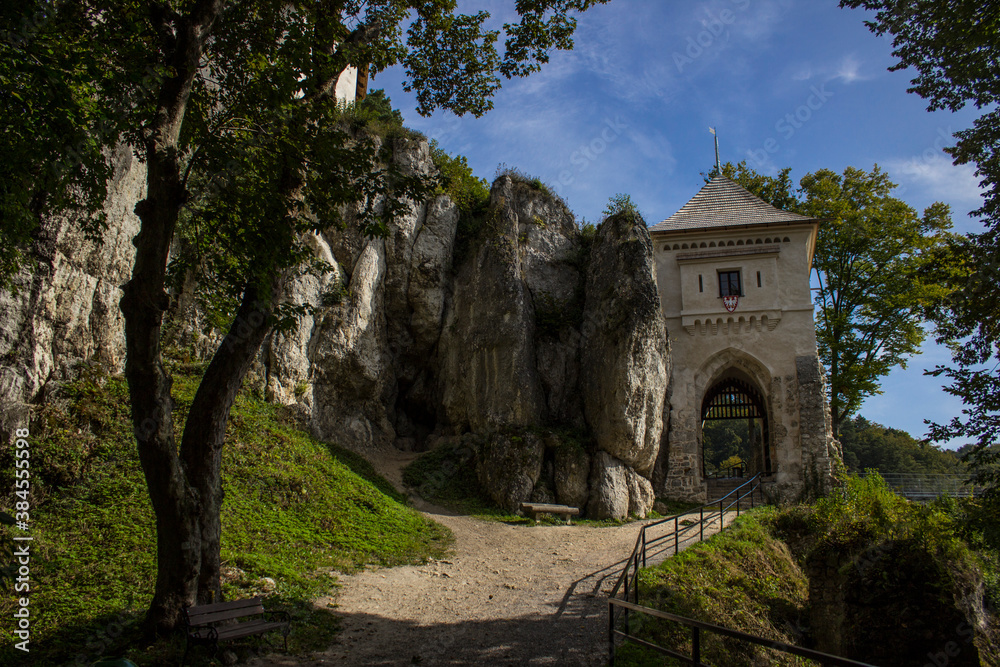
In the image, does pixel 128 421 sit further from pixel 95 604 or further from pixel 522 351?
pixel 522 351

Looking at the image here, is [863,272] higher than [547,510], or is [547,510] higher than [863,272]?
[863,272]

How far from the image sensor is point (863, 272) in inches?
966

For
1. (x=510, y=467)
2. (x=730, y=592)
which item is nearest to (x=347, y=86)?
(x=510, y=467)

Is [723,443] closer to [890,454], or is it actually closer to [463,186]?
[890,454]

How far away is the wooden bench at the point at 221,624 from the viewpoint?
5.75m

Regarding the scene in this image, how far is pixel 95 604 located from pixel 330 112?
613 cm

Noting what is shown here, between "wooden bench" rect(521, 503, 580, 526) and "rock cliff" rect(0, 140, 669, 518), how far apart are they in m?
0.80

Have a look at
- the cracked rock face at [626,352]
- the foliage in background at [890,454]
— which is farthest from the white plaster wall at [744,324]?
the foliage in background at [890,454]

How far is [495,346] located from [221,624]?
41.9ft

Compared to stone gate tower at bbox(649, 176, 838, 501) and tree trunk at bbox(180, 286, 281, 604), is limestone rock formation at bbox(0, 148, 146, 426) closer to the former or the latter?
tree trunk at bbox(180, 286, 281, 604)

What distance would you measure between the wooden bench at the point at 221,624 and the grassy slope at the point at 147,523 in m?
0.25

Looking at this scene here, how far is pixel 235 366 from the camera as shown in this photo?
6.57 m

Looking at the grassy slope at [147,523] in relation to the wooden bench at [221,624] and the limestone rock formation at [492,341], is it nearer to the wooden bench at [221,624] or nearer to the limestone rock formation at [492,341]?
the wooden bench at [221,624]

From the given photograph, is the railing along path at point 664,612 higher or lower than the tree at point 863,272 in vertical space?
lower
